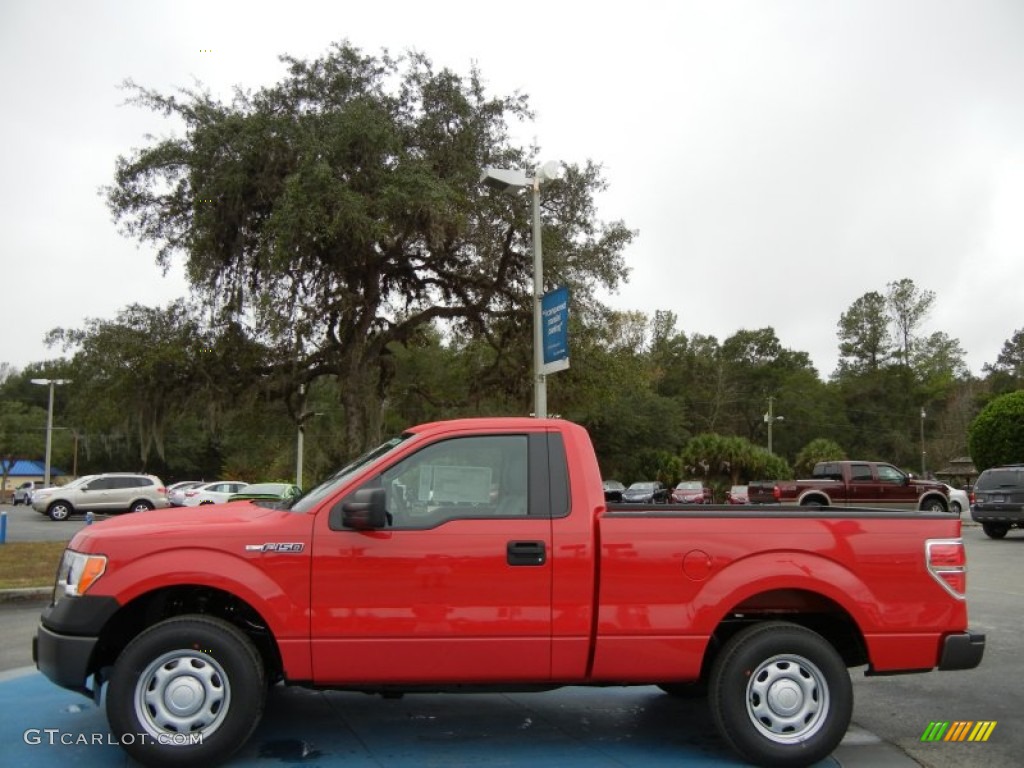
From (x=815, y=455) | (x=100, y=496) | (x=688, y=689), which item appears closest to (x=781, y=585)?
(x=688, y=689)

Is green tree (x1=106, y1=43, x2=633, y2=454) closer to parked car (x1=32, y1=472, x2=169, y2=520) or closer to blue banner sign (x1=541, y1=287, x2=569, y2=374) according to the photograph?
blue banner sign (x1=541, y1=287, x2=569, y2=374)

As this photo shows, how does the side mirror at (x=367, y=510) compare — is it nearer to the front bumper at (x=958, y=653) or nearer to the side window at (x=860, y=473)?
the front bumper at (x=958, y=653)

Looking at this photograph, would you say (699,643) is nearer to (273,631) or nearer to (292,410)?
(273,631)

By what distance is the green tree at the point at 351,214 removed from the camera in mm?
18172

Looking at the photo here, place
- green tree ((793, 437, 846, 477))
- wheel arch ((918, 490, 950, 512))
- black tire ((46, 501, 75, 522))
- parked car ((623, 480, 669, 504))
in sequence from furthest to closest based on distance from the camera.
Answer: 1. green tree ((793, 437, 846, 477))
2. parked car ((623, 480, 669, 504))
3. black tire ((46, 501, 75, 522))
4. wheel arch ((918, 490, 950, 512))

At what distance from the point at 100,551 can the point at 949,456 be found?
262 ft

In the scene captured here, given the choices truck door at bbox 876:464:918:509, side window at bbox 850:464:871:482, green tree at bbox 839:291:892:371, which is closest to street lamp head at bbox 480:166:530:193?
side window at bbox 850:464:871:482

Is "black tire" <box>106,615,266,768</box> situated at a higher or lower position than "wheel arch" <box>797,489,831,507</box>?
lower

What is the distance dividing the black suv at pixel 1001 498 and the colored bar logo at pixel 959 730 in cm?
1740

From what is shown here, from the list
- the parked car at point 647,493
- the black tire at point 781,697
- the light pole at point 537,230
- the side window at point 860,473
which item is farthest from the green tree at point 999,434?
the black tire at point 781,697

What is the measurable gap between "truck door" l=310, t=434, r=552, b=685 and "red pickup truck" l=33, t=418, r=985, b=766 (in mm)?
11

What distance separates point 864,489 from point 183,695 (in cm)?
2584

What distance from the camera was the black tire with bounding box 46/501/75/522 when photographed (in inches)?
1266

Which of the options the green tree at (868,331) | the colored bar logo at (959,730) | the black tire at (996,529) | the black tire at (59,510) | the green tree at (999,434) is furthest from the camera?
the green tree at (868,331)
